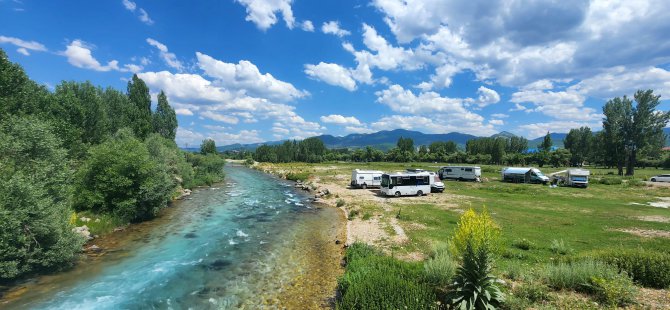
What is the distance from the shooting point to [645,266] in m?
11.2

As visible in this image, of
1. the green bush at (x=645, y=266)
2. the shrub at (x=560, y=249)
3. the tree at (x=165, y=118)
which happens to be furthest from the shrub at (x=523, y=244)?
the tree at (x=165, y=118)

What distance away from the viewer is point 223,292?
14859 millimetres

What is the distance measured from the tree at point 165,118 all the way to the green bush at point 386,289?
225 ft

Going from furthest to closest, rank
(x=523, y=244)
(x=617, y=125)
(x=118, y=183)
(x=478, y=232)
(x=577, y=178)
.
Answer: (x=617, y=125) → (x=577, y=178) → (x=118, y=183) → (x=523, y=244) → (x=478, y=232)

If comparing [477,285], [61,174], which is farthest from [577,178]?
[61,174]

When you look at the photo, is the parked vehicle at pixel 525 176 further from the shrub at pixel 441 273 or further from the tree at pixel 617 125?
the shrub at pixel 441 273

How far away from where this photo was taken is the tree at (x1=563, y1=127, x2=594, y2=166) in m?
121

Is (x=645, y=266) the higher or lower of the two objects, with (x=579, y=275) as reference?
higher

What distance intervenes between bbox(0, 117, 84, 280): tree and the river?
50.3 inches

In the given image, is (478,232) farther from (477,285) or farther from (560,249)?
(560,249)

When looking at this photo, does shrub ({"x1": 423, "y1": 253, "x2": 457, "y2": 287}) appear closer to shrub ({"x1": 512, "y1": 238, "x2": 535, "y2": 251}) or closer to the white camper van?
shrub ({"x1": 512, "y1": 238, "x2": 535, "y2": 251})

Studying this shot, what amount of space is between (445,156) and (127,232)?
143m

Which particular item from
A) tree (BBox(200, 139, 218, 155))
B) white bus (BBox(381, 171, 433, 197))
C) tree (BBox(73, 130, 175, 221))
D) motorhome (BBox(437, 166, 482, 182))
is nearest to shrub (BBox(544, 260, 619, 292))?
white bus (BBox(381, 171, 433, 197))

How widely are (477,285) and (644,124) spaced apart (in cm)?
8650
